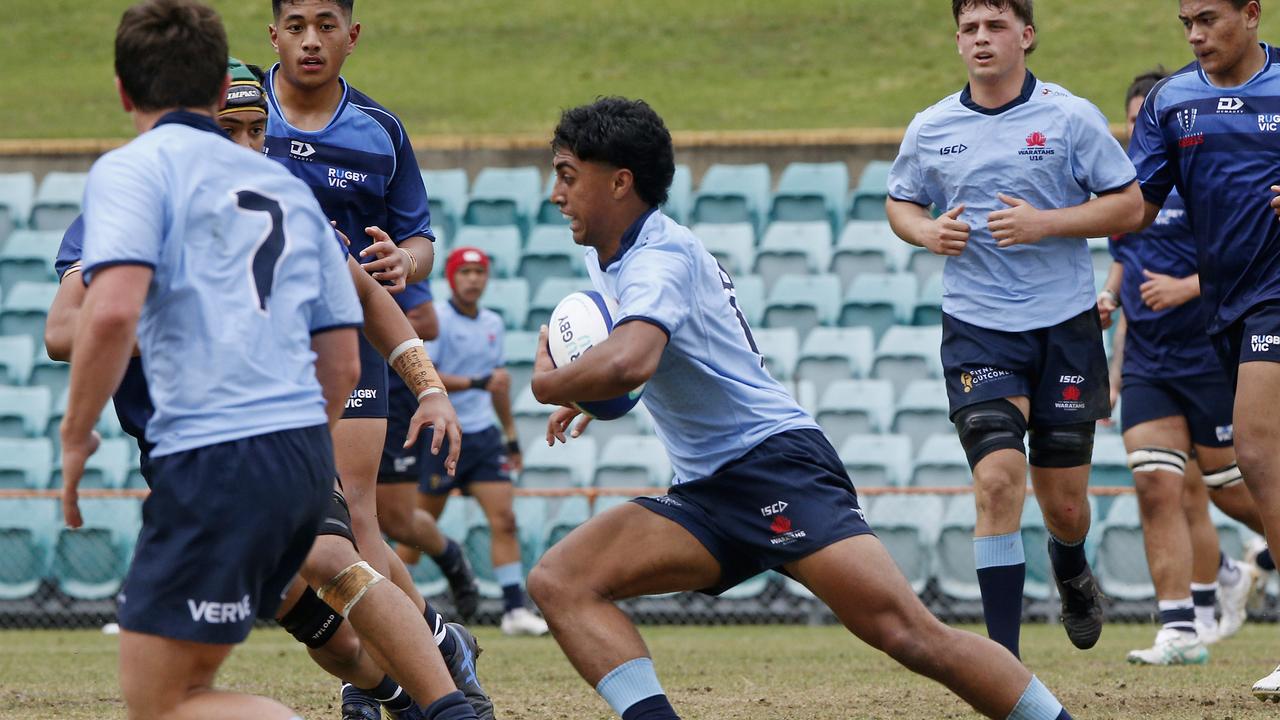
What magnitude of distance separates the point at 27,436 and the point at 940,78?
46.2 feet

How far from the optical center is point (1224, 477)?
8664 mm

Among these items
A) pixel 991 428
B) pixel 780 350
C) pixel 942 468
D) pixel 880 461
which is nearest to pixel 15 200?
pixel 780 350

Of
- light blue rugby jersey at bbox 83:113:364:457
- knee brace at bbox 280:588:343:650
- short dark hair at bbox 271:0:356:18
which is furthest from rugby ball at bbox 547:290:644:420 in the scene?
short dark hair at bbox 271:0:356:18

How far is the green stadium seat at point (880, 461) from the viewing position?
12.1 m

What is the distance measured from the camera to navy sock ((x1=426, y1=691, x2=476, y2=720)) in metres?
4.51

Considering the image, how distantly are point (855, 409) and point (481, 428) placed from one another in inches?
113

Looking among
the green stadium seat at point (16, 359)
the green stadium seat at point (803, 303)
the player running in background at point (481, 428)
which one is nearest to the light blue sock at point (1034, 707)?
the player running in background at point (481, 428)

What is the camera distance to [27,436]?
44.0 feet

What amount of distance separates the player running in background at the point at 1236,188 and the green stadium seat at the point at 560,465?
266 inches

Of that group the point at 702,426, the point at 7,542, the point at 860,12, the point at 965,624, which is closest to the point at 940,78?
the point at 860,12

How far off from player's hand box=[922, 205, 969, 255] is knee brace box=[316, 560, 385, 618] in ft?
8.36

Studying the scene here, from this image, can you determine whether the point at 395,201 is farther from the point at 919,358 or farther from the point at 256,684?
the point at 919,358

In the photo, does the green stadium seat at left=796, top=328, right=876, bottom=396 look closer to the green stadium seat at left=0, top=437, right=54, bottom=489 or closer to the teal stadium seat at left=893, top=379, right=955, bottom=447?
the teal stadium seat at left=893, top=379, right=955, bottom=447

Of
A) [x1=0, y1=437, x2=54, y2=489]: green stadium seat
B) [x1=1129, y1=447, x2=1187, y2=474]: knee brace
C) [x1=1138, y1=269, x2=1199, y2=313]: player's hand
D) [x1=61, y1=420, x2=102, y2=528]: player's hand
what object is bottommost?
[x1=0, y1=437, x2=54, y2=489]: green stadium seat
